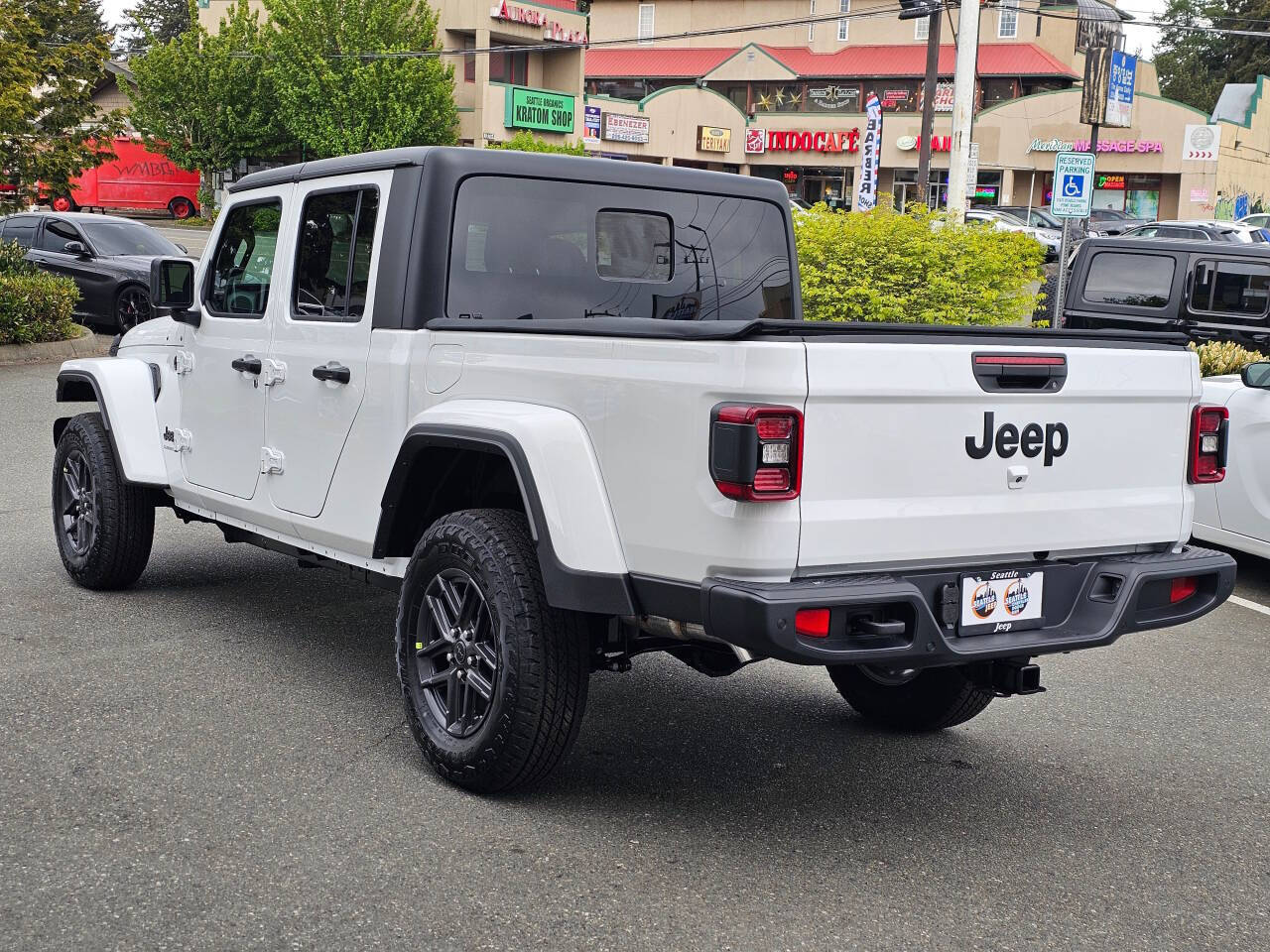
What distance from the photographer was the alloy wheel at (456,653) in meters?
4.37

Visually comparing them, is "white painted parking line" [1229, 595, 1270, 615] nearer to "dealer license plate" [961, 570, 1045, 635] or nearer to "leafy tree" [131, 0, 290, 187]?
"dealer license plate" [961, 570, 1045, 635]

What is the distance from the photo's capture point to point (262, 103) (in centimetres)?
5012

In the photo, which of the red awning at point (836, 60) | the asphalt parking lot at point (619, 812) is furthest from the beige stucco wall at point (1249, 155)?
the asphalt parking lot at point (619, 812)

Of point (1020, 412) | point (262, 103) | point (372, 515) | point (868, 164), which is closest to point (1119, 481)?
point (1020, 412)

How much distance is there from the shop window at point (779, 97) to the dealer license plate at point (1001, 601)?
6045 cm

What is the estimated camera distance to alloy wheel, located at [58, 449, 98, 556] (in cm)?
683

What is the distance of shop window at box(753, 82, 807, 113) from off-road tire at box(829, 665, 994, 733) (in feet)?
195

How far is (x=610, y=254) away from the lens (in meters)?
5.35

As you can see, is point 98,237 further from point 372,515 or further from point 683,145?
point 683,145

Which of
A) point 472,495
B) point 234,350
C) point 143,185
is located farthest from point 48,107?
point 143,185

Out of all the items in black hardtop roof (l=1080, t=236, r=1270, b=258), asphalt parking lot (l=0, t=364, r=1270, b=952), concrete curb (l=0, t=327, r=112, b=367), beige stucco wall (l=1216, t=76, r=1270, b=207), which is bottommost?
asphalt parking lot (l=0, t=364, r=1270, b=952)

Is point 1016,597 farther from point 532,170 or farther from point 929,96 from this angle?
point 929,96

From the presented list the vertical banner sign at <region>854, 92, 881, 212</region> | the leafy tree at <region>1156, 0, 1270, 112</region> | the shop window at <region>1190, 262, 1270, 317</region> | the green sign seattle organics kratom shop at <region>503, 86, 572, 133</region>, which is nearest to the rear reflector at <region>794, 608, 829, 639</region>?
the shop window at <region>1190, 262, 1270, 317</region>

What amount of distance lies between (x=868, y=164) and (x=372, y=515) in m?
34.5
